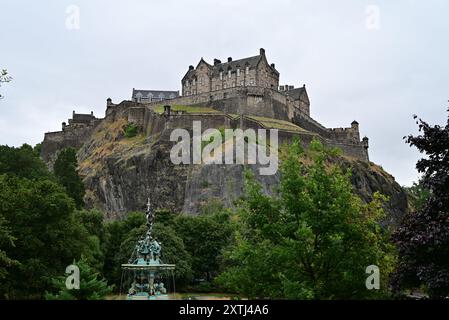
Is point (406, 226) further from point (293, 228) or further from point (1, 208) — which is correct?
point (1, 208)

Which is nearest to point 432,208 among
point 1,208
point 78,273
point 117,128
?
point 78,273

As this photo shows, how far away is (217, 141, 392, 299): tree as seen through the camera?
16.4m

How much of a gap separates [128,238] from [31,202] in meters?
21.4

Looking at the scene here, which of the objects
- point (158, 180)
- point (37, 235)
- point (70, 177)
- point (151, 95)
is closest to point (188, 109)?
point (158, 180)

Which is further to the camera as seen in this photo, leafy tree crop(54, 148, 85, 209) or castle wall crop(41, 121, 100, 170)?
castle wall crop(41, 121, 100, 170)

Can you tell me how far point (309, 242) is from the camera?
16672mm

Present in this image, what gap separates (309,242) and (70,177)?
2054 inches

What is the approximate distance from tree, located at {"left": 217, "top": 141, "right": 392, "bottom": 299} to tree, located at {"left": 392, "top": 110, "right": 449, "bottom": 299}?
4.86 feet

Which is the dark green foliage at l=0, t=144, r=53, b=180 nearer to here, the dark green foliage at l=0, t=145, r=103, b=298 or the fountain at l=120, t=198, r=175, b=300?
the dark green foliage at l=0, t=145, r=103, b=298

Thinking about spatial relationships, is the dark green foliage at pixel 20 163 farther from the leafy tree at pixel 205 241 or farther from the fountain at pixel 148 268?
the fountain at pixel 148 268

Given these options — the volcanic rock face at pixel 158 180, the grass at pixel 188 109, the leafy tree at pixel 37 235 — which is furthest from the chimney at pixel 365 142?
the leafy tree at pixel 37 235

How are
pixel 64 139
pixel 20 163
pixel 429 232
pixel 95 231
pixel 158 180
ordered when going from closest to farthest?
pixel 429 232, pixel 95 231, pixel 20 163, pixel 158 180, pixel 64 139

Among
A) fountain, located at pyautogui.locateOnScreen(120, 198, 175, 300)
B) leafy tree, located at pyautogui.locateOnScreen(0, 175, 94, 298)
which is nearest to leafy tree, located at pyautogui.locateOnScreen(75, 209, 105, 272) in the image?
leafy tree, located at pyautogui.locateOnScreen(0, 175, 94, 298)

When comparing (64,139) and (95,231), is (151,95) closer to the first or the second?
(64,139)
